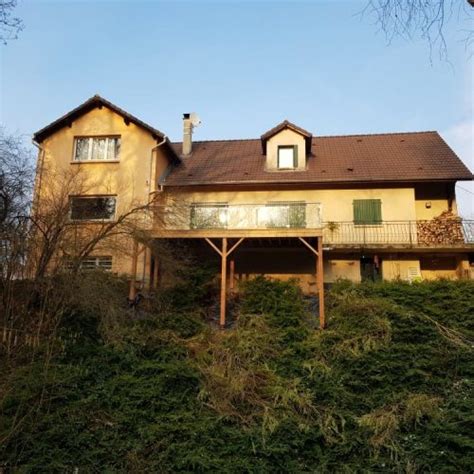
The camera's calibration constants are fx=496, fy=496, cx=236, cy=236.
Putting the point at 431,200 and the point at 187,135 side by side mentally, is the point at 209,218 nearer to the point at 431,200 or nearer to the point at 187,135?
the point at 187,135

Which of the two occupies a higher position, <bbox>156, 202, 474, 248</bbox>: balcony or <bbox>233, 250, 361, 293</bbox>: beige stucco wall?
<bbox>156, 202, 474, 248</bbox>: balcony

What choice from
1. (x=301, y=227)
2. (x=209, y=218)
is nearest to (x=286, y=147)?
(x=301, y=227)

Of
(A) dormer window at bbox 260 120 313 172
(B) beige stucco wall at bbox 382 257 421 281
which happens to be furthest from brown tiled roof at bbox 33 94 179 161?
(B) beige stucco wall at bbox 382 257 421 281

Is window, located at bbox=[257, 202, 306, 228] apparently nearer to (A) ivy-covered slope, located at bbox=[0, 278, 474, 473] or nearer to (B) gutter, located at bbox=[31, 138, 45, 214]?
(A) ivy-covered slope, located at bbox=[0, 278, 474, 473]

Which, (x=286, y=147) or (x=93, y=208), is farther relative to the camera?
(x=286, y=147)

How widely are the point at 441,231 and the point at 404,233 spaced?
1304mm

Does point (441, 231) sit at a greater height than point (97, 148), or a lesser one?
lesser

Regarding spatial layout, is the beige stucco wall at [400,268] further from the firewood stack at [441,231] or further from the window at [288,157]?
the window at [288,157]

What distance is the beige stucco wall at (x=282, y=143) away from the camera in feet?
68.6

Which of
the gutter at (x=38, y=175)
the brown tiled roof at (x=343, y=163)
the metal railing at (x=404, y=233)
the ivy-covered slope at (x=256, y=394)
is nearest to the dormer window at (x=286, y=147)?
the brown tiled roof at (x=343, y=163)

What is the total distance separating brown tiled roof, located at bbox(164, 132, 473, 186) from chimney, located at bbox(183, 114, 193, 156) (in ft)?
1.07

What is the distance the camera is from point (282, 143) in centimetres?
2112

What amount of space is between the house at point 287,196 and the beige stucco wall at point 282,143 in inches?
1.7

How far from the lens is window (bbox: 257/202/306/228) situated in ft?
56.6
